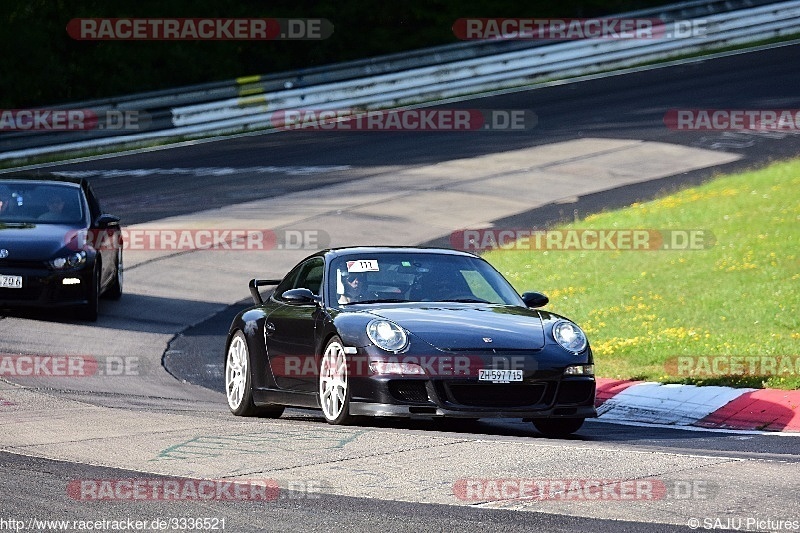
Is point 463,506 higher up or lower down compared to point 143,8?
lower down

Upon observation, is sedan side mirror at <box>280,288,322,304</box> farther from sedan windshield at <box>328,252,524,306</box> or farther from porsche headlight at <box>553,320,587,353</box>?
porsche headlight at <box>553,320,587,353</box>

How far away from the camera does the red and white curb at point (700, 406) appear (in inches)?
436

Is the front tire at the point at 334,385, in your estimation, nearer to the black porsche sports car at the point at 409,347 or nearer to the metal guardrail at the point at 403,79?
the black porsche sports car at the point at 409,347

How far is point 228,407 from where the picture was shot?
40.1 ft

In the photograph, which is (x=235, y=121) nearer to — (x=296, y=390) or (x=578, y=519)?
(x=296, y=390)

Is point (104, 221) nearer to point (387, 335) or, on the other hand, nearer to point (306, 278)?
point (306, 278)

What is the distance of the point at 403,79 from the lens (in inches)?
1276

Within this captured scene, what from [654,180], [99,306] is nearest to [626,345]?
[99,306]

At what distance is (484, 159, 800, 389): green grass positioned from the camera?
43.5 feet

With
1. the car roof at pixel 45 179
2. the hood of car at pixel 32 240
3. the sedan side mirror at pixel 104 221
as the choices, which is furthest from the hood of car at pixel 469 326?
the car roof at pixel 45 179

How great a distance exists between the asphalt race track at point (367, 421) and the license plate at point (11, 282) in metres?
0.40

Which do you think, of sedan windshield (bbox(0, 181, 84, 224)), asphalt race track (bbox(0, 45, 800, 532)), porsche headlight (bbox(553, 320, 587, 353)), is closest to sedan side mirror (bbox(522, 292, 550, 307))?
porsche headlight (bbox(553, 320, 587, 353))

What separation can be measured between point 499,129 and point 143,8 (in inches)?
428

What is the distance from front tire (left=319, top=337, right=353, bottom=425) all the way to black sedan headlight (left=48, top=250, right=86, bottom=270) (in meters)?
6.41
